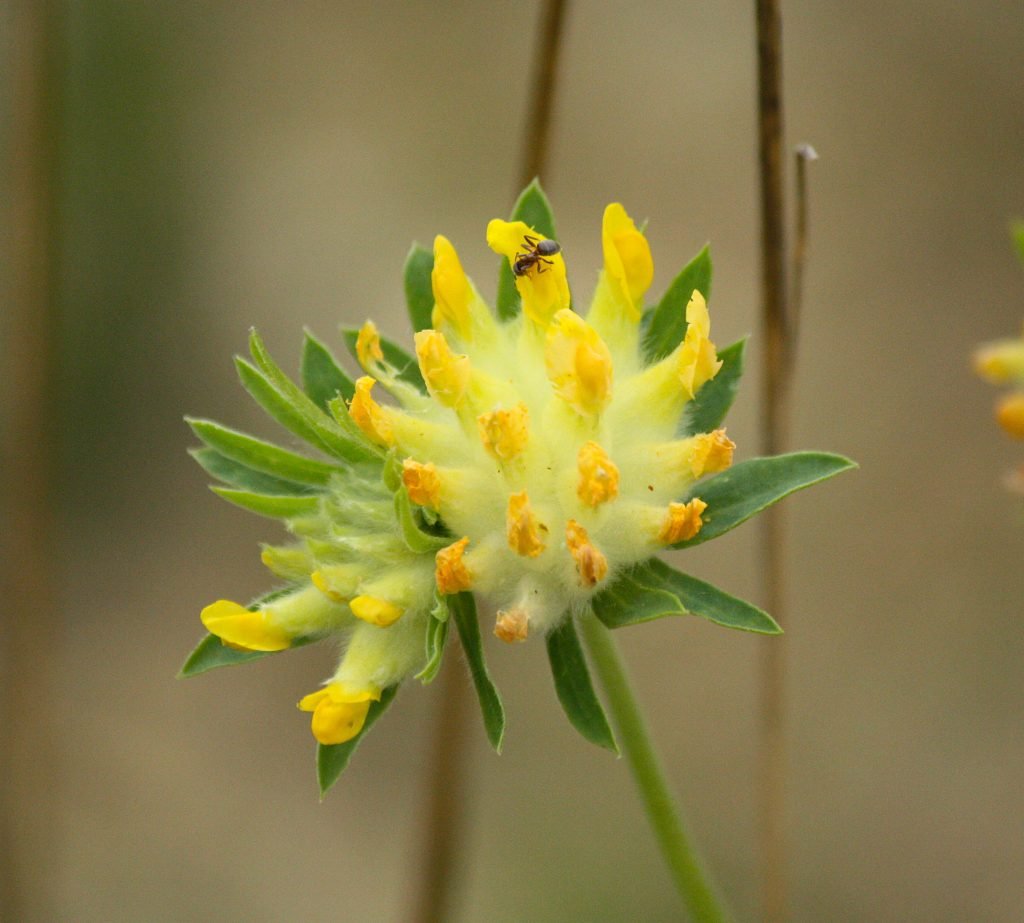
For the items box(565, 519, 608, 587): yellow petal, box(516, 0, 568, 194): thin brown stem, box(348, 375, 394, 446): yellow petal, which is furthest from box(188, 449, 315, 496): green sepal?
box(516, 0, 568, 194): thin brown stem

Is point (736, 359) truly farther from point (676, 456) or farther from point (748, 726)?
point (748, 726)

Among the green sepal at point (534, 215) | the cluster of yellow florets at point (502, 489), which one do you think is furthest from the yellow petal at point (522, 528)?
the green sepal at point (534, 215)

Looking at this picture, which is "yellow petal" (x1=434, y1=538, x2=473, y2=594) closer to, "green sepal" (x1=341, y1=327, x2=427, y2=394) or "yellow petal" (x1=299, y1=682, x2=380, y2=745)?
"yellow petal" (x1=299, y1=682, x2=380, y2=745)

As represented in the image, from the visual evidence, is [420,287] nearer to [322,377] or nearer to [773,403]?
[322,377]

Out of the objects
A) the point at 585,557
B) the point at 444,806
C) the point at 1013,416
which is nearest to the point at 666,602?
the point at 585,557

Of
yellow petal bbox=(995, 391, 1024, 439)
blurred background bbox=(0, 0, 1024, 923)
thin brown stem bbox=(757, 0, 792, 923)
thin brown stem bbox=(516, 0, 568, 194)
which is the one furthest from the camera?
blurred background bbox=(0, 0, 1024, 923)
